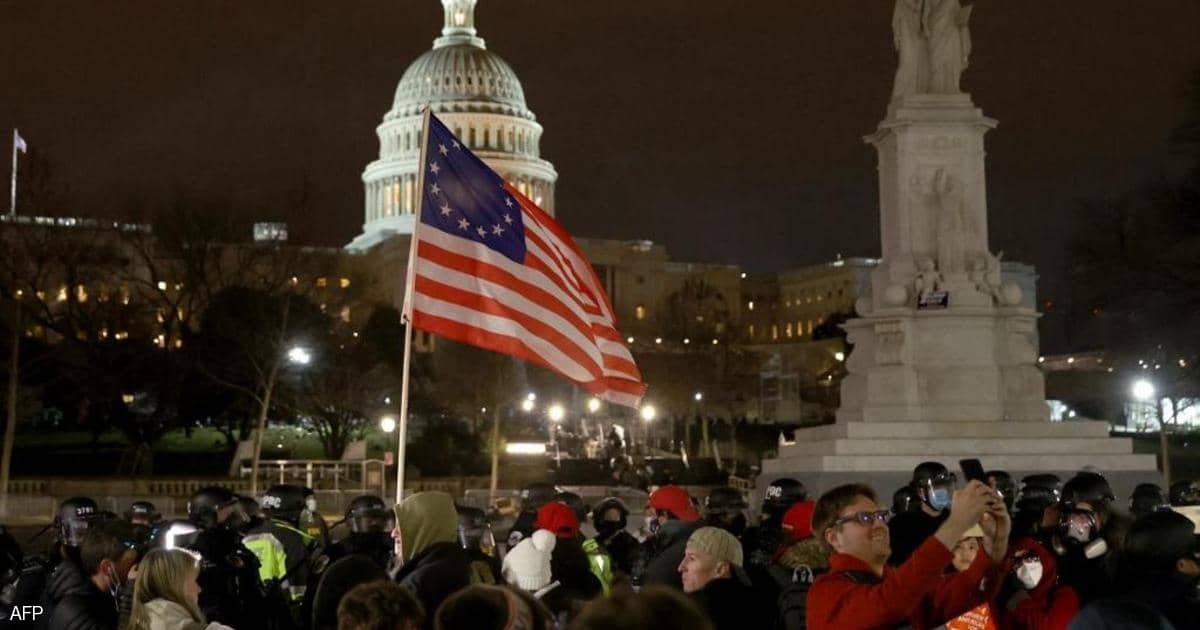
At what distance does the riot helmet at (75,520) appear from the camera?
29.5 ft

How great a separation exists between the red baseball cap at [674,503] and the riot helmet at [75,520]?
12.2 ft

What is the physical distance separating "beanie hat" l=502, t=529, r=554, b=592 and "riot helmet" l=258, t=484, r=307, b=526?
360 cm

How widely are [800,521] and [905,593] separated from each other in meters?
3.56

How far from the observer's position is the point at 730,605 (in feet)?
21.9

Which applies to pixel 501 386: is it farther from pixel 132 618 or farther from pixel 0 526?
pixel 132 618

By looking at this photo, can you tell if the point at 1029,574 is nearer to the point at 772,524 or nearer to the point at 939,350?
the point at 772,524

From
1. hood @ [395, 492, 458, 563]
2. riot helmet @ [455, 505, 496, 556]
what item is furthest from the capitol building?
hood @ [395, 492, 458, 563]

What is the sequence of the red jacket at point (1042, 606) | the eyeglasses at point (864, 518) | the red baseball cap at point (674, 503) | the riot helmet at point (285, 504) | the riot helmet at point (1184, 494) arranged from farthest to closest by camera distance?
the riot helmet at point (1184, 494)
the riot helmet at point (285, 504)
the red baseball cap at point (674, 503)
the red jacket at point (1042, 606)
the eyeglasses at point (864, 518)

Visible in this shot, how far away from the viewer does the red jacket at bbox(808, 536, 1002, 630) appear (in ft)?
17.0

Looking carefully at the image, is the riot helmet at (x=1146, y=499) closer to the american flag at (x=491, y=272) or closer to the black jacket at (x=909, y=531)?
the black jacket at (x=909, y=531)

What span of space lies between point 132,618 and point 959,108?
23063mm

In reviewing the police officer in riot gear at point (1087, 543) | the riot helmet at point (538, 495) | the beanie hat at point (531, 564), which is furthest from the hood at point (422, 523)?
the riot helmet at point (538, 495)

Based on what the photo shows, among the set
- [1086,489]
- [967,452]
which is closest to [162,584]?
[1086,489]

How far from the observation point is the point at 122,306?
2334 inches
